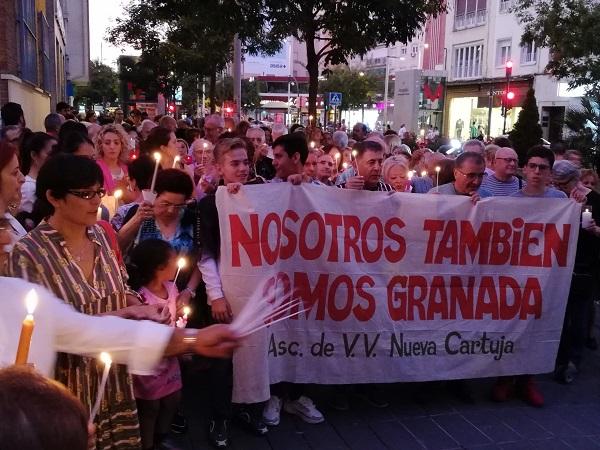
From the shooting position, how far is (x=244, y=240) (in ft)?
13.8

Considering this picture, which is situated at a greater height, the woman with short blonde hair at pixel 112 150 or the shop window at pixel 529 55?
the shop window at pixel 529 55

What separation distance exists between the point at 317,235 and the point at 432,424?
1496 millimetres

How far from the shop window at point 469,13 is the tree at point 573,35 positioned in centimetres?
2292

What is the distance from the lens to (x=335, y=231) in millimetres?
4430

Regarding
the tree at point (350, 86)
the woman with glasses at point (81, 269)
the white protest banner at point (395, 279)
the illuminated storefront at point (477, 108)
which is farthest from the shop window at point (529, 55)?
the woman with glasses at point (81, 269)

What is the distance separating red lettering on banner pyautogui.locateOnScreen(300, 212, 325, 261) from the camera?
438 cm

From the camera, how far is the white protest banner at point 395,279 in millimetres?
4238

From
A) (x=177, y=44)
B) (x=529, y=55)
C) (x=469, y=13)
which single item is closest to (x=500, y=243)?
(x=177, y=44)

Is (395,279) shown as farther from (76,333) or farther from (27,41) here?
Result: (27,41)

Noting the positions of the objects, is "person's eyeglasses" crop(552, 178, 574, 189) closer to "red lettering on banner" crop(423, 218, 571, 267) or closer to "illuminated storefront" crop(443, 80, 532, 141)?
"red lettering on banner" crop(423, 218, 571, 267)

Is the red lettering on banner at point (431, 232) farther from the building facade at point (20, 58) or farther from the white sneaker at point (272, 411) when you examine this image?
the building facade at point (20, 58)

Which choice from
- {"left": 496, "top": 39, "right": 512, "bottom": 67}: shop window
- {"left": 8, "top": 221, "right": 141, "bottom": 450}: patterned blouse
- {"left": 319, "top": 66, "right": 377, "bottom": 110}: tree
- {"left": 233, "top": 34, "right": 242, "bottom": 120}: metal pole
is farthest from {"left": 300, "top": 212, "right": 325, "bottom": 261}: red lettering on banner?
{"left": 319, "top": 66, "right": 377, "bottom": 110}: tree

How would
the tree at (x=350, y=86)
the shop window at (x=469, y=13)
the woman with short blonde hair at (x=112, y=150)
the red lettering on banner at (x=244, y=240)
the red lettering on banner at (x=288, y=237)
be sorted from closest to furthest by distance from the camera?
the red lettering on banner at (x=244, y=240) < the red lettering on banner at (x=288, y=237) < the woman with short blonde hair at (x=112, y=150) < the shop window at (x=469, y=13) < the tree at (x=350, y=86)

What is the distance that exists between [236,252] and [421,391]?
1828mm
